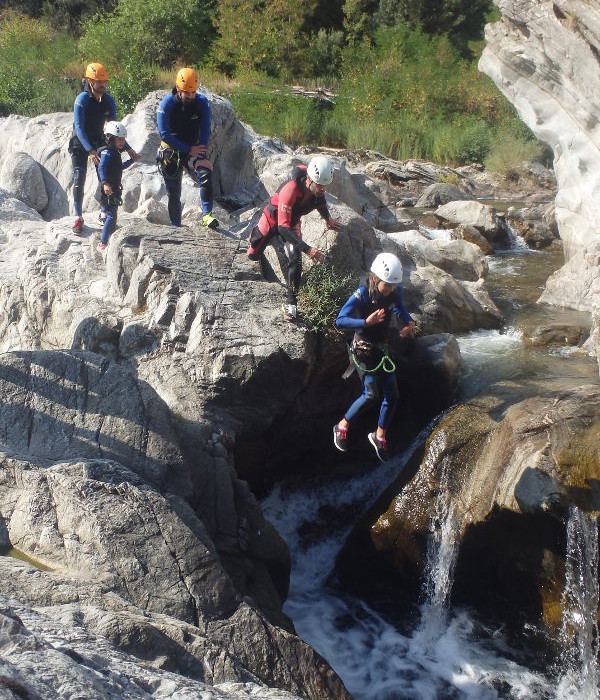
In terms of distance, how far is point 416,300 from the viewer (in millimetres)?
9977

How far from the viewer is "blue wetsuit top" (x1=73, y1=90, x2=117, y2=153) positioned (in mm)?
8805

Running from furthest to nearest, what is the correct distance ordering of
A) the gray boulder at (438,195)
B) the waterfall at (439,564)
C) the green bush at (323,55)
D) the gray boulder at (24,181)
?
the green bush at (323,55)
the gray boulder at (438,195)
the gray boulder at (24,181)
the waterfall at (439,564)

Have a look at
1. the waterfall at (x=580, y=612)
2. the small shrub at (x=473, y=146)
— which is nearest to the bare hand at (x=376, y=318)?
the waterfall at (x=580, y=612)

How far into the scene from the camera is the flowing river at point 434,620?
648 centimetres

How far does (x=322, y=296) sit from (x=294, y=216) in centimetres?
94

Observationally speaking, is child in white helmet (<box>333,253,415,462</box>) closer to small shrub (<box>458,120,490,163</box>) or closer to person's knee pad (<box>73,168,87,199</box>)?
person's knee pad (<box>73,168,87,199</box>)

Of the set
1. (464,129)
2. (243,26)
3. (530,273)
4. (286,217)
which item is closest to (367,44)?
(243,26)

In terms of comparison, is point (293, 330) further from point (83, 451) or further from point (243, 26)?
point (243, 26)

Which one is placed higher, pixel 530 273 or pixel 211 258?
pixel 211 258

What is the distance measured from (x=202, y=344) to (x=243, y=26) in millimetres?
24467

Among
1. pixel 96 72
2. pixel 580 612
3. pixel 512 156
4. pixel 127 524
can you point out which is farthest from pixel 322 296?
→ pixel 512 156

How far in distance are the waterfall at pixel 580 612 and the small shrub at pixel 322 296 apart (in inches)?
120

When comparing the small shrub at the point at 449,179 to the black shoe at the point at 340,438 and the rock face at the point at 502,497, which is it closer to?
the rock face at the point at 502,497

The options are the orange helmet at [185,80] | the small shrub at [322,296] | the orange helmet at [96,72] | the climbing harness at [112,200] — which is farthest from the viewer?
the climbing harness at [112,200]
